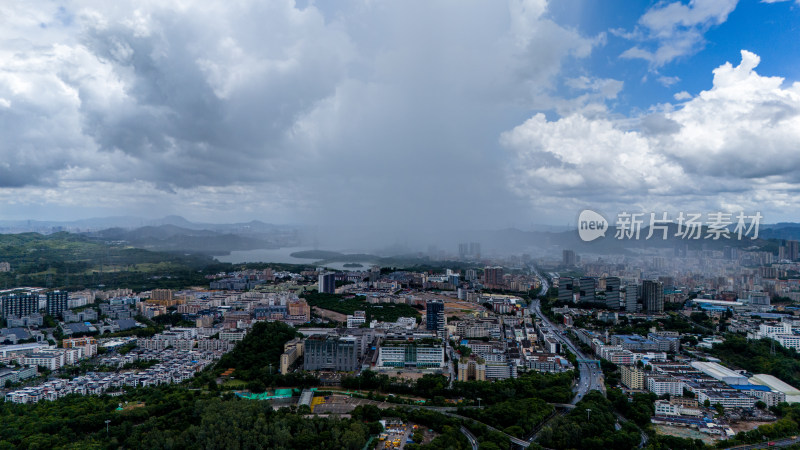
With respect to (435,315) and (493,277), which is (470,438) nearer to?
(435,315)

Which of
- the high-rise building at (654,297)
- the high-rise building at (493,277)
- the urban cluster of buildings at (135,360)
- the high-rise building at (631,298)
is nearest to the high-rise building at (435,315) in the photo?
the urban cluster of buildings at (135,360)

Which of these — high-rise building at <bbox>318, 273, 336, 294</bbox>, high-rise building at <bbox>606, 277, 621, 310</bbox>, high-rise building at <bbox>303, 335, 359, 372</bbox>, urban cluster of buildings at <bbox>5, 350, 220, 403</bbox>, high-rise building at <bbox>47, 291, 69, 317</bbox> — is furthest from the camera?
high-rise building at <bbox>318, 273, 336, 294</bbox>

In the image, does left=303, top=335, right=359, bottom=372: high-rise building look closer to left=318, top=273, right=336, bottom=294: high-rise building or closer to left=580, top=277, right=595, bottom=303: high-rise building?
left=318, top=273, right=336, bottom=294: high-rise building

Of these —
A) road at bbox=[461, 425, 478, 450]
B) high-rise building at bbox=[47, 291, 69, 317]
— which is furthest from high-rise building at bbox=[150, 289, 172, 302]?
road at bbox=[461, 425, 478, 450]

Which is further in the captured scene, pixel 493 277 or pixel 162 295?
pixel 493 277

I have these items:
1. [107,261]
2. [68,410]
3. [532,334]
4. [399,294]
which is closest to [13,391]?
[68,410]

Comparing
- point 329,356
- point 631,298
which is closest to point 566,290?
point 631,298
